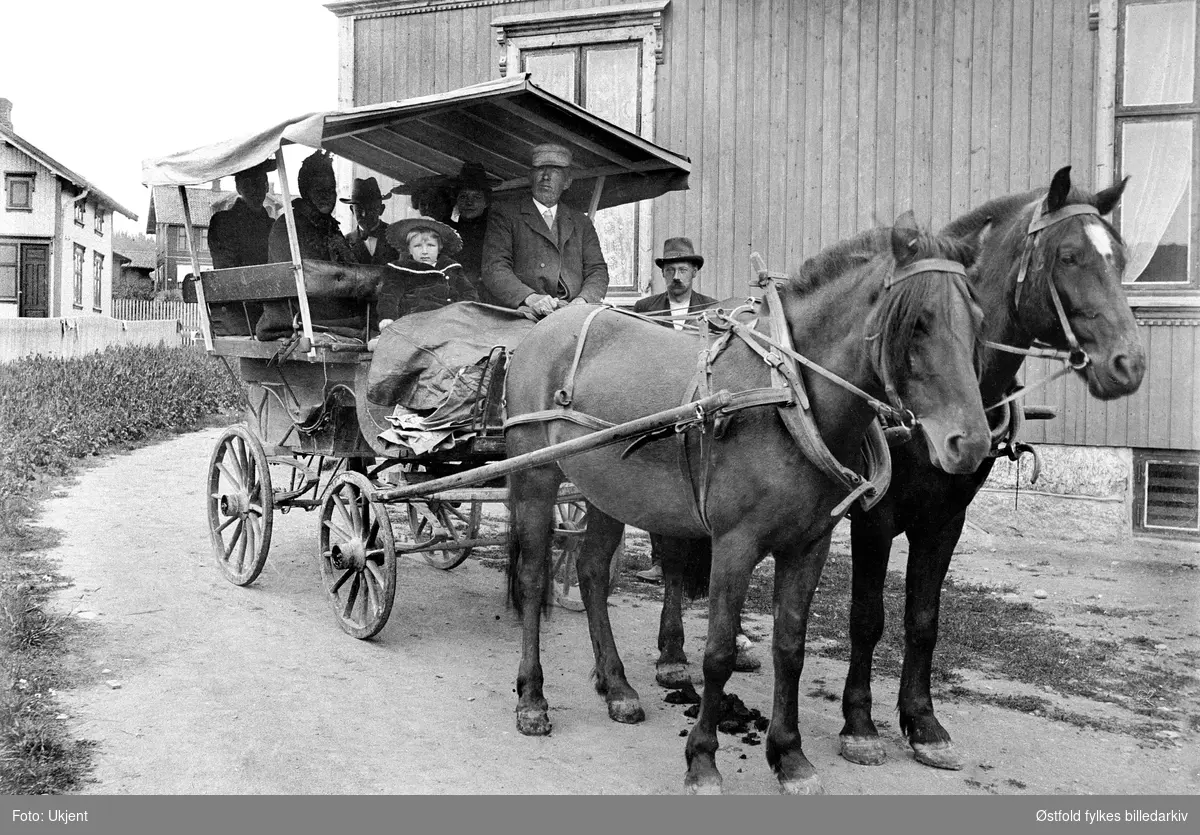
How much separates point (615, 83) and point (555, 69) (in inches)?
26.7

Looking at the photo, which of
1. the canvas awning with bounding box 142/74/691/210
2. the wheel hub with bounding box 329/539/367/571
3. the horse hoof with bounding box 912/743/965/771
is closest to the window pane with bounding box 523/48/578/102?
the canvas awning with bounding box 142/74/691/210

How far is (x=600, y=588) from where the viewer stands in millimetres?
5117

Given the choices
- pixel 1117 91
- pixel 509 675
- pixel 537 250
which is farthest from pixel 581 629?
pixel 1117 91

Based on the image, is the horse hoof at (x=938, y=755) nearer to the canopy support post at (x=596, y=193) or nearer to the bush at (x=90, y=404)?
the canopy support post at (x=596, y=193)

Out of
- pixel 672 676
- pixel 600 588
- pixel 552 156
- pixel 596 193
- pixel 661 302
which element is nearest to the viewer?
pixel 600 588

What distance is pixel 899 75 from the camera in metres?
9.37

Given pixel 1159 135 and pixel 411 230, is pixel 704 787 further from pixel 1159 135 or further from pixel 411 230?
pixel 1159 135

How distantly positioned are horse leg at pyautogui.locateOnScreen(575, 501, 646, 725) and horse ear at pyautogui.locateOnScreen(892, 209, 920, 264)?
213cm

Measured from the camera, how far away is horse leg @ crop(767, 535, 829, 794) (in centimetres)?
393

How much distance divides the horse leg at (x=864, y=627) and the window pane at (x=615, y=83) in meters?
6.82

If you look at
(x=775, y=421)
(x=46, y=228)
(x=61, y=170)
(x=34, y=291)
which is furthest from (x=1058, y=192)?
(x=46, y=228)

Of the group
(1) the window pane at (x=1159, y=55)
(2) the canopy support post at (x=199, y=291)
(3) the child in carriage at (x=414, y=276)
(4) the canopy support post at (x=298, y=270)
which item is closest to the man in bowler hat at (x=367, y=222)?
(2) the canopy support post at (x=199, y=291)

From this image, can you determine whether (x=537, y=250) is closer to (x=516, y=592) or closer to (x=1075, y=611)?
(x=516, y=592)

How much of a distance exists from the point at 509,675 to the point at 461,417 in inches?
55.1
